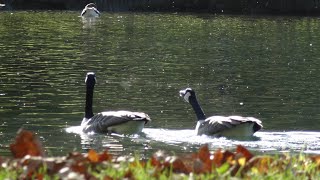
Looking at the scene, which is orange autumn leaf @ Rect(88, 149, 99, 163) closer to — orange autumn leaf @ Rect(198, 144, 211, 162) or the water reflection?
orange autumn leaf @ Rect(198, 144, 211, 162)

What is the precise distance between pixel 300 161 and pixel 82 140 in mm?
9429

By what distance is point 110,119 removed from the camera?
17.1 metres

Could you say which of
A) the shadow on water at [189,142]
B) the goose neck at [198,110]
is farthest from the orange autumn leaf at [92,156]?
the goose neck at [198,110]

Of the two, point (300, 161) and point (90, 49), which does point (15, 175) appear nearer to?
point (300, 161)

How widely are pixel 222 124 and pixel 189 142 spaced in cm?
78

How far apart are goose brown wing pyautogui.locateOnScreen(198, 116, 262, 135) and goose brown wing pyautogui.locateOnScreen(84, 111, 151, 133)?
1105mm

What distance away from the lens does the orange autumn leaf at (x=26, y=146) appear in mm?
6422

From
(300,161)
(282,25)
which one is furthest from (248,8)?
(300,161)

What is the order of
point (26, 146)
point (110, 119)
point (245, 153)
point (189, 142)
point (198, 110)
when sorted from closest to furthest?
point (26, 146), point (245, 153), point (189, 142), point (110, 119), point (198, 110)

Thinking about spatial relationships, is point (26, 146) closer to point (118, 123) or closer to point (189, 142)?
point (189, 142)

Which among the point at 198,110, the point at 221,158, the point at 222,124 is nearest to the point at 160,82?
the point at 198,110

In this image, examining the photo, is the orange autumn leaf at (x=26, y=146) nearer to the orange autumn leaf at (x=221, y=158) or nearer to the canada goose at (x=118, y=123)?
the orange autumn leaf at (x=221, y=158)

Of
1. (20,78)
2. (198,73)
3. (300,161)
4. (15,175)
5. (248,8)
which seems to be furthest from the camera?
(248,8)

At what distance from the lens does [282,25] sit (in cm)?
5662
